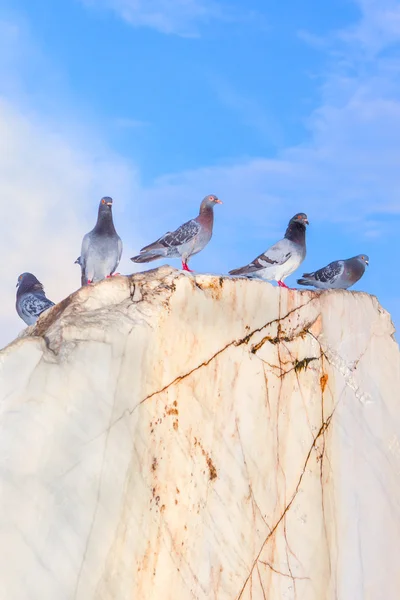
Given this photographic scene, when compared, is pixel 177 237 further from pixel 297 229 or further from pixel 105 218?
pixel 297 229

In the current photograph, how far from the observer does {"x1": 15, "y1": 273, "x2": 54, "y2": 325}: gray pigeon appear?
12414mm

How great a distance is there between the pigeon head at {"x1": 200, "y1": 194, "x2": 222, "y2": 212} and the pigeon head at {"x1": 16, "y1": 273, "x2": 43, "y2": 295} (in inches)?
116

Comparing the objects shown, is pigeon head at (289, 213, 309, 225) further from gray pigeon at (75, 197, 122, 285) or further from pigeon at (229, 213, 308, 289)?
gray pigeon at (75, 197, 122, 285)

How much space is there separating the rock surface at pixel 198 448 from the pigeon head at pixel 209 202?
3.59 meters

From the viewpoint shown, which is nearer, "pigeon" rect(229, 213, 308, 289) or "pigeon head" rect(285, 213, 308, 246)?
"pigeon" rect(229, 213, 308, 289)

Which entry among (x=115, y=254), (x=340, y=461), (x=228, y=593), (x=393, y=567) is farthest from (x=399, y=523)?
(x=115, y=254)

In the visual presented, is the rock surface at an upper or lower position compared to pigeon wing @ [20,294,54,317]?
lower

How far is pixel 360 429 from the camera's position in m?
9.57

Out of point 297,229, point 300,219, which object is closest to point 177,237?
point 297,229

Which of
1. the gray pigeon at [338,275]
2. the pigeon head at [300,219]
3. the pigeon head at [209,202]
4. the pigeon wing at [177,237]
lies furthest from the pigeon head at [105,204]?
the gray pigeon at [338,275]

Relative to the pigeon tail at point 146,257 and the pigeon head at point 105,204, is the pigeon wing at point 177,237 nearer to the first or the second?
the pigeon tail at point 146,257

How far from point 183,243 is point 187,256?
233 mm

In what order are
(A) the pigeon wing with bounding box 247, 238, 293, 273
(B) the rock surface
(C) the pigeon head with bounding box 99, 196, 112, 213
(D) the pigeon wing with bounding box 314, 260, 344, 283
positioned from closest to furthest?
1. (B) the rock surface
2. (C) the pigeon head with bounding box 99, 196, 112, 213
3. (A) the pigeon wing with bounding box 247, 238, 293, 273
4. (D) the pigeon wing with bounding box 314, 260, 344, 283

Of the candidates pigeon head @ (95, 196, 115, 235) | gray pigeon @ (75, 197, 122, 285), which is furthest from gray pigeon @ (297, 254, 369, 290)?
pigeon head @ (95, 196, 115, 235)
